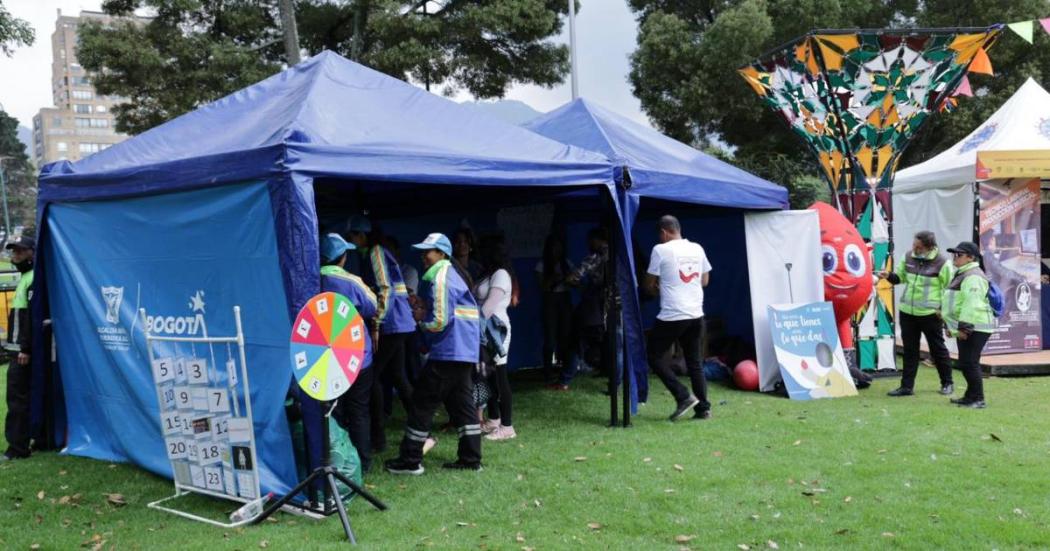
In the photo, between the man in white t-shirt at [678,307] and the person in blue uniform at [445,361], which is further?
the man in white t-shirt at [678,307]

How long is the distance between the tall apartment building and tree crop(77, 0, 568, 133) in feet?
370

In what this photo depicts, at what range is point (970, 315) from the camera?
745cm

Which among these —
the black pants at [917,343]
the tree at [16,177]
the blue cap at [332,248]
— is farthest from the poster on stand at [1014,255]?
the tree at [16,177]

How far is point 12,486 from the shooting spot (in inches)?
224

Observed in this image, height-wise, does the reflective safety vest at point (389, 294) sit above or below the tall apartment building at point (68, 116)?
below

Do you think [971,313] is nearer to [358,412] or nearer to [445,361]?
[445,361]

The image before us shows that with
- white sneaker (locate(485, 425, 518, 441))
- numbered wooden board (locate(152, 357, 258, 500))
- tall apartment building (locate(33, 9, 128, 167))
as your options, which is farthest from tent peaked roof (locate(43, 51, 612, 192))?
tall apartment building (locate(33, 9, 128, 167))

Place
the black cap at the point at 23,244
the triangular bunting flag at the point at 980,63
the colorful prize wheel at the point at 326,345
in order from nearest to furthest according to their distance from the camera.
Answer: the colorful prize wheel at the point at 326,345, the black cap at the point at 23,244, the triangular bunting flag at the point at 980,63

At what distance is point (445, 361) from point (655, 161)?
345 centimetres

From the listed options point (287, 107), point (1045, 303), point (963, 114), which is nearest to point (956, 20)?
point (963, 114)

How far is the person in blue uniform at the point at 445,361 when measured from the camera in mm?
5457

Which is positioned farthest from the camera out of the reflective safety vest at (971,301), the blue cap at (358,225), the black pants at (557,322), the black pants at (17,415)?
the black pants at (557,322)

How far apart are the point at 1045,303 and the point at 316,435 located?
1014cm

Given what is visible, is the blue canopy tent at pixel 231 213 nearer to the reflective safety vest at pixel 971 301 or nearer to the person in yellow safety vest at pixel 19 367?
the person in yellow safety vest at pixel 19 367
